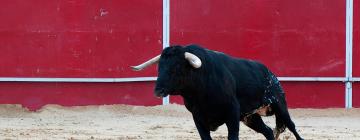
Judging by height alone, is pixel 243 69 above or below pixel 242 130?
above

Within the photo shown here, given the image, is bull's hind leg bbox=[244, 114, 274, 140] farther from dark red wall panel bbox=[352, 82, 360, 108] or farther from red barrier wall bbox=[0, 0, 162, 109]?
dark red wall panel bbox=[352, 82, 360, 108]

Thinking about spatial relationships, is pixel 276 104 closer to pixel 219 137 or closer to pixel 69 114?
pixel 219 137

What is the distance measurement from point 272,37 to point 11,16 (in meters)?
3.75

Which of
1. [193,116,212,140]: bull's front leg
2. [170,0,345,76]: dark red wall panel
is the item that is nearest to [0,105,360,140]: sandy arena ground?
[170,0,345,76]: dark red wall panel

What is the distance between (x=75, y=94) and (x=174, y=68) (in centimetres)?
572

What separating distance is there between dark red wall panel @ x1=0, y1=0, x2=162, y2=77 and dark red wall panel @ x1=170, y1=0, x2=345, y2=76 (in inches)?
19.4

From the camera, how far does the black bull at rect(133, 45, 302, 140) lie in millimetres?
7336

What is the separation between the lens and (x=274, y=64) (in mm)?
13344

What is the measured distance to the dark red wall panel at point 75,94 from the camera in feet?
41.7

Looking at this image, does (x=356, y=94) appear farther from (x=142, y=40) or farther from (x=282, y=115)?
(x=282, y=115)

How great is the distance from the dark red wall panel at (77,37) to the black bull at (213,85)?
439 centimetres

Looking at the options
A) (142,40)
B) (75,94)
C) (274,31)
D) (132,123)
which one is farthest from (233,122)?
(274,31)

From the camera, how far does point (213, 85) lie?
300 inches

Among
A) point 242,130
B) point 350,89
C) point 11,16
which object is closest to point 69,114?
point 11,16
